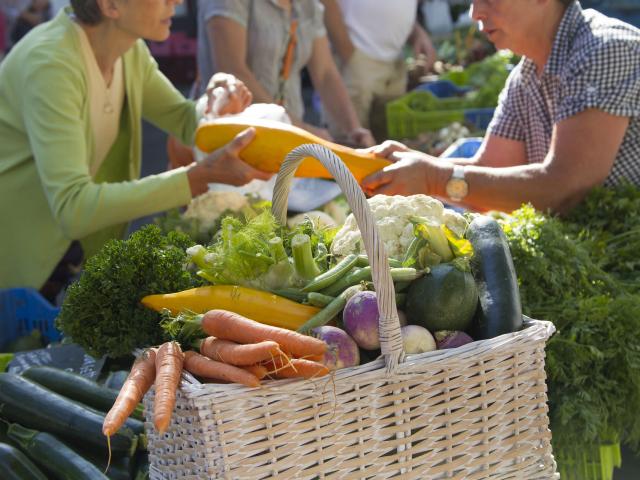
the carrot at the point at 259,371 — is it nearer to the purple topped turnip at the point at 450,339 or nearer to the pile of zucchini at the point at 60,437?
the purple topped turnip at the point at 450,339

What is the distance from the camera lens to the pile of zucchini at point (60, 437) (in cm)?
208

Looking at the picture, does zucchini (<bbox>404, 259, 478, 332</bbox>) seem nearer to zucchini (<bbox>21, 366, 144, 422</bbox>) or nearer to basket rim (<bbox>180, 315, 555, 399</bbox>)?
basket rim (<bbox>180, 315, 555, 399</bbox>)

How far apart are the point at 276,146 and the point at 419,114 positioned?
2766 mm

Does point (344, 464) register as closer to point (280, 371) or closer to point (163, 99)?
point (280, 371)

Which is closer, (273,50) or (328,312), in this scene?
(328,312)

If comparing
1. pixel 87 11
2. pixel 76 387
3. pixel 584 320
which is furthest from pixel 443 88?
pixel 76 387

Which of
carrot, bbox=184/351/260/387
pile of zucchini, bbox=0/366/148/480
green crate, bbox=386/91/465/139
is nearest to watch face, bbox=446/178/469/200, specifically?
pile of zucchini, bbox=0/366/148/480

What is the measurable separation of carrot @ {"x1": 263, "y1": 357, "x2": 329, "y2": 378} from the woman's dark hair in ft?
6.38

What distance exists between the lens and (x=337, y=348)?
5.19ft

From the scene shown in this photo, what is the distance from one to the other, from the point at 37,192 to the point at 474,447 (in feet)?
6.87

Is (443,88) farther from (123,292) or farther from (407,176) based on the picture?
(123,292)

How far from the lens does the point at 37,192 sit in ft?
10.3

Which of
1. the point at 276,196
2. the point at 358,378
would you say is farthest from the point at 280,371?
the point at 276,196

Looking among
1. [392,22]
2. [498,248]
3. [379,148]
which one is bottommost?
[392,22]
